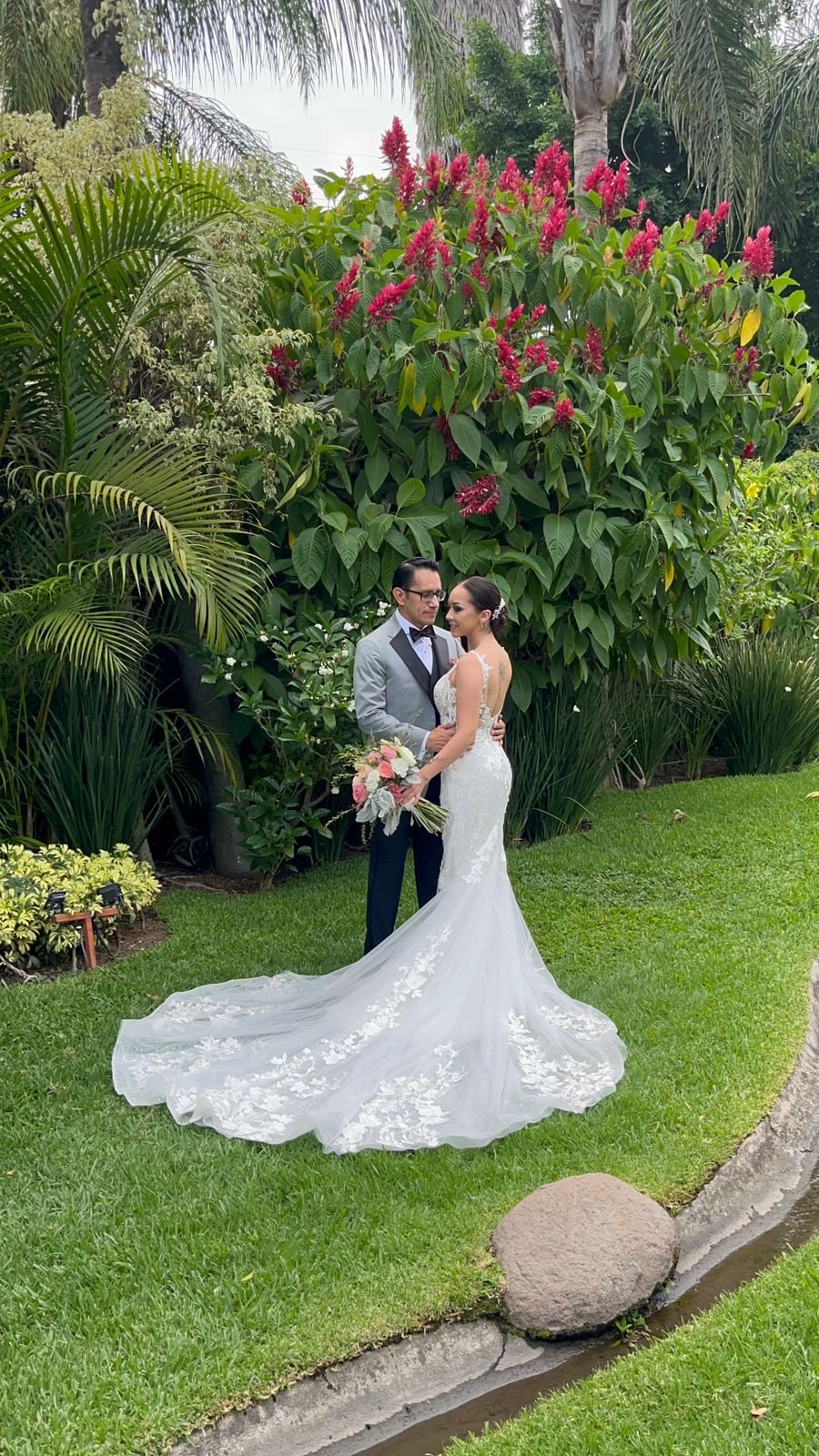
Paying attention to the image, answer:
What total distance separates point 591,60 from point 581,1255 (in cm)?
1094

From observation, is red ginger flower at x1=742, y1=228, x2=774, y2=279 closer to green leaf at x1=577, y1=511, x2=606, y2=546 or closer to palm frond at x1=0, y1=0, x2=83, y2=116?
green leaf at x1=577, y1=511, x2=606, y2=546

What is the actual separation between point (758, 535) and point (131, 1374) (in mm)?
9221

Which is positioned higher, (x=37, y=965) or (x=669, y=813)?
(x=37, y=965)

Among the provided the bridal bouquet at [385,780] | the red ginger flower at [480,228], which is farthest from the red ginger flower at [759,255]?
the bridal bouquet at [385,780]

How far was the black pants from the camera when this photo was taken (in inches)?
217

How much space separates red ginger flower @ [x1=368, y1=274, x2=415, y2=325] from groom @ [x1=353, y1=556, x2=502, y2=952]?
6.19 feet

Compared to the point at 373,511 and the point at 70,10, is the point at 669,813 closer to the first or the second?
the point at 373,511

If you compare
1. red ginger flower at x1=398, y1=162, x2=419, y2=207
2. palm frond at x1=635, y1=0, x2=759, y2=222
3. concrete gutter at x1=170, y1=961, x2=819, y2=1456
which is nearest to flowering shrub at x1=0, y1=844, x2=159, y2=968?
concrete gutter at x1=170, y1=961, x2=819, y2=1456

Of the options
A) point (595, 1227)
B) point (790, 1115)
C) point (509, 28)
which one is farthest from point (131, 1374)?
point (509, 28)

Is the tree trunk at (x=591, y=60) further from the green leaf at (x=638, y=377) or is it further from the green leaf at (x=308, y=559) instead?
the green leaf at (x=308, y=559)

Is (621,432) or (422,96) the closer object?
(621,432)

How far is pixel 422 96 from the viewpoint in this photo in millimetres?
12938

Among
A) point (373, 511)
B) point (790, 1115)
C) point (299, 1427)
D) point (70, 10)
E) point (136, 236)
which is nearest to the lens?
point (299, 1427)

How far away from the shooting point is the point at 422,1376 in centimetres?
322
